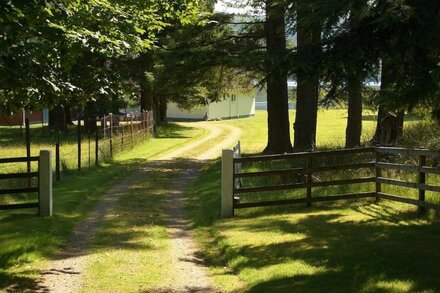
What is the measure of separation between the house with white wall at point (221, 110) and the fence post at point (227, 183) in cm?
4959

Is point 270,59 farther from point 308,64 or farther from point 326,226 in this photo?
point 326,226

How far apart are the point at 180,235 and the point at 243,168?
284 inches

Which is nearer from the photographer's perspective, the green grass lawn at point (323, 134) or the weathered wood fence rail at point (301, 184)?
the weathered wood fence rail at point (301, 184)

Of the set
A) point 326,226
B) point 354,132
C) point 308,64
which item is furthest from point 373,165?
point 354,132

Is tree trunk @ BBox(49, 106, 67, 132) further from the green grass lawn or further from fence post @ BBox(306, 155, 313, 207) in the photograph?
fence post @ BBox(306, 155, 313, 207)

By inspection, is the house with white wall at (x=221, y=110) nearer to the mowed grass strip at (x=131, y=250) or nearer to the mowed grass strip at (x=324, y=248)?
the mowed grass strip at (x=131, y=250)

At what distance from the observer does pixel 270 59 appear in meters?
8.17

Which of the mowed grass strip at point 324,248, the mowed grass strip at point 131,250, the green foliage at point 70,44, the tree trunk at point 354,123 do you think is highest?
the green foliage at point 70,44

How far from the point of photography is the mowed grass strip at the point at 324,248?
21.8 ft

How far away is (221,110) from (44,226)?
57.9m

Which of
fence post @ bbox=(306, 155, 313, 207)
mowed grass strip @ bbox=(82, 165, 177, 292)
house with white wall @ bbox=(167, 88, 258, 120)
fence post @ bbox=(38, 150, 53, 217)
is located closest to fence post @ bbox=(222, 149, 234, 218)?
mowed grass strip @ bbox=(82, 165, 177, 292)

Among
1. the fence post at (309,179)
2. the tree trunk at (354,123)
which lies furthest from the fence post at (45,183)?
Answer: the tree trunk at (354,123)

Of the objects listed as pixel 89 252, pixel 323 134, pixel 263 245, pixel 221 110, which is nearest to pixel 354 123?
pixel 263 245

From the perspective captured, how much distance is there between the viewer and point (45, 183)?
11.1m
